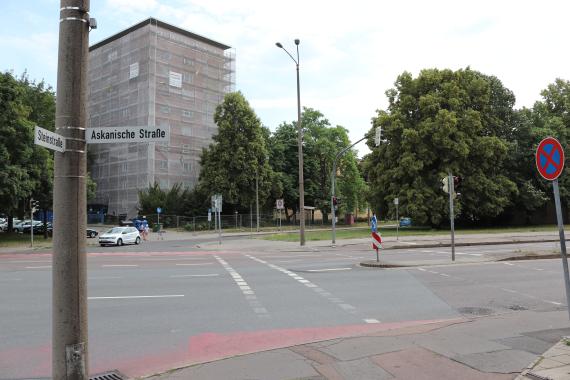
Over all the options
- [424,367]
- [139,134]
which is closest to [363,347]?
[424,367]

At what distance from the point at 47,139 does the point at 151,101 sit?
59.3 m

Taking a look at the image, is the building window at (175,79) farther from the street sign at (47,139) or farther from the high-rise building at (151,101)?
the street sign at (47,139)

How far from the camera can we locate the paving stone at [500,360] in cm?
558

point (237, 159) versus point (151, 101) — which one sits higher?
point (151, 101)

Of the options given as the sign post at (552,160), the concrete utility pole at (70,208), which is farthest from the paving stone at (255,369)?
the sign post at (552,160)

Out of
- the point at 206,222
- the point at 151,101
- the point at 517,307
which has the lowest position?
the point at 517,307

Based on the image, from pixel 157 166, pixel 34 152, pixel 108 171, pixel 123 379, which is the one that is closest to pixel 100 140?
pixel 123 379

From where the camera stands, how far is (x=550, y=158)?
7141 millimetres

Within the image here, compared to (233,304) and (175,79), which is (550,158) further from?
(175,79)

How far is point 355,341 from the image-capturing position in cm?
684

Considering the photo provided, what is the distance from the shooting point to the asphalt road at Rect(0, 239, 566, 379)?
6.82m

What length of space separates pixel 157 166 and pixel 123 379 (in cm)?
5856

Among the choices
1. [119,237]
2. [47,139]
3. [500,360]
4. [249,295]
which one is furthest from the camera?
[119,237]

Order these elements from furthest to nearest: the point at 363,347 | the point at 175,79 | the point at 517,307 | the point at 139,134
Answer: the point at 175,79
the point at 517,307
the point at 363,347
the point at 139,134
